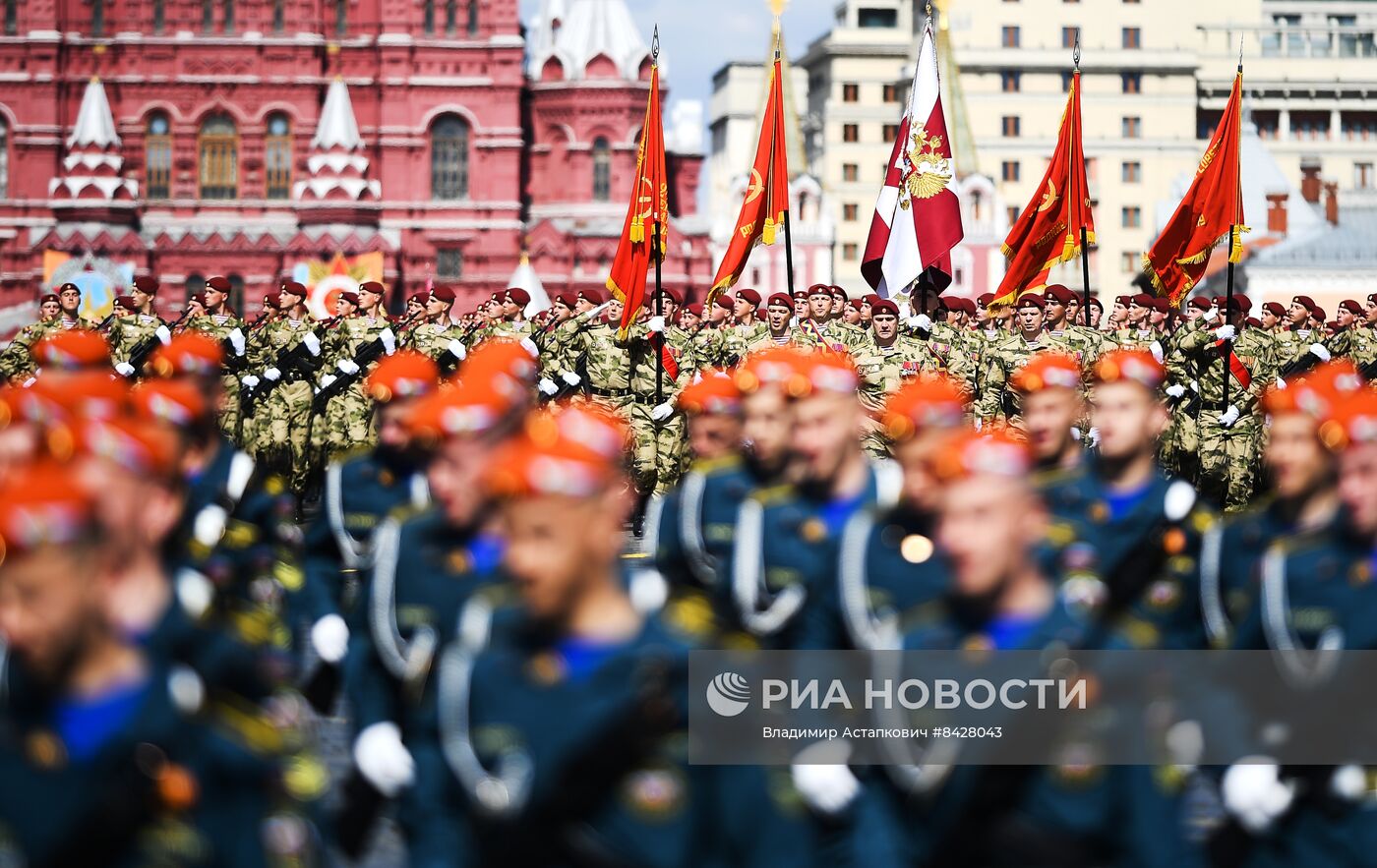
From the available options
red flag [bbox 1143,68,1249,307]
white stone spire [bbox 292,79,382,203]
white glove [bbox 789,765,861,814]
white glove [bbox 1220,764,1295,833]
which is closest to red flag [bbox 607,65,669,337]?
red flag [bbox 1143,68,1249,307]

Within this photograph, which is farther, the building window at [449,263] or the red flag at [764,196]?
the building window at [449,263]

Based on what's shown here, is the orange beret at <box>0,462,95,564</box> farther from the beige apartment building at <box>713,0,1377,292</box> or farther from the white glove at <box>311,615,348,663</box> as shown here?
the beige apartment building at <box>713,0,1377,292</box>

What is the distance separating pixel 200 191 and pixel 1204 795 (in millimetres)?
46443

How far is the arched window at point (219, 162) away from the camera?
49.5 m

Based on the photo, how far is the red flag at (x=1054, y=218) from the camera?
17.6 metres

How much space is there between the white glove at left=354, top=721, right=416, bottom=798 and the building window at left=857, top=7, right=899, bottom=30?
71.6 m

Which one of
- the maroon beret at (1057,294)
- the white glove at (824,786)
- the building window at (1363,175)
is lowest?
the white glove at (824,786)

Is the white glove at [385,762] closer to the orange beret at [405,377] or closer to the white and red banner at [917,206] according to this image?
the orange beret at [405,377]

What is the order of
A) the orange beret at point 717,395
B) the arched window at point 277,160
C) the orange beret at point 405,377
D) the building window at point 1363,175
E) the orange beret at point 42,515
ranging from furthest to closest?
1. the building window at point 1363,175
2. the arched window at point 277,160
3. the orange beret at point 717,395
4. the orange beret at point 405,377
5. the orange beret at point 42,515

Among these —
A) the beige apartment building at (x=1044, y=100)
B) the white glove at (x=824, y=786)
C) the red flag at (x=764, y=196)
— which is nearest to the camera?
the white glove at (x=824, y=786)

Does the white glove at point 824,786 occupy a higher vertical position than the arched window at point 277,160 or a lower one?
lower

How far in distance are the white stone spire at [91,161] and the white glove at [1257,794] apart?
46131mm

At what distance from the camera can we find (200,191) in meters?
49.5

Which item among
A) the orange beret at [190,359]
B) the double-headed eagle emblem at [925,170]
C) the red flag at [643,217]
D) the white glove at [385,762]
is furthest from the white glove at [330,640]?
the double-headed eagle emblem at [925,170]
